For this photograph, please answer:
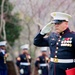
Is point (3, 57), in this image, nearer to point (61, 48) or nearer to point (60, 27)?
point (61, 48)

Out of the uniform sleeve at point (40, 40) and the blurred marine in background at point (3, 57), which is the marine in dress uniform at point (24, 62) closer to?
the blurred marine in background at point (3, 57)

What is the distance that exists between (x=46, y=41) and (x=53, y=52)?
1.18ft

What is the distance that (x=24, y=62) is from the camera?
18.2 m

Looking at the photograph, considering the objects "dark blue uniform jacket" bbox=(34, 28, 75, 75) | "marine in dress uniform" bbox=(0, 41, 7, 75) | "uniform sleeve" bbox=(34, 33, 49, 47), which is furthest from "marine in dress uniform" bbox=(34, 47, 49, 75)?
"dark blue uniform jacket" bbox=(34, 28, 75, 75)

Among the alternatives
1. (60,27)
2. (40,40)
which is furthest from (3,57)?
(60,27)

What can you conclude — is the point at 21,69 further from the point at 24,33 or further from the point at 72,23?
the point at 24,33

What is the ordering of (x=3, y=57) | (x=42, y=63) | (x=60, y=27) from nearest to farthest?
(x=60, y=27) → (x=3, y=57) → (x=42, y=63)

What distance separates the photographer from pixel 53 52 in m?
6.79

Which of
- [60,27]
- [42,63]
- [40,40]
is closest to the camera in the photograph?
[60,27]

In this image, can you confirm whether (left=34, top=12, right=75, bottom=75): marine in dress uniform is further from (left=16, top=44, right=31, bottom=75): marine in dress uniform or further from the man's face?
(left=16, top=44, right=31, bottom=75): marine in dress uniform

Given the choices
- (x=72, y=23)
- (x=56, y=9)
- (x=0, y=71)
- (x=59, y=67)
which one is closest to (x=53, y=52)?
(x=59, y=67)

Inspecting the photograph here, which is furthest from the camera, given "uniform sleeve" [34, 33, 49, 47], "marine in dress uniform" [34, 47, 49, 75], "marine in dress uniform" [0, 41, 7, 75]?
"marine in dress uniform" [34, 47, 49, 75]

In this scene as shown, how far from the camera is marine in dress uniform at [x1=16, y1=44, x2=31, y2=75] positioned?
17.9 metres

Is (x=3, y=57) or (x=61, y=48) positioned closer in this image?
(x=61, y=48)
